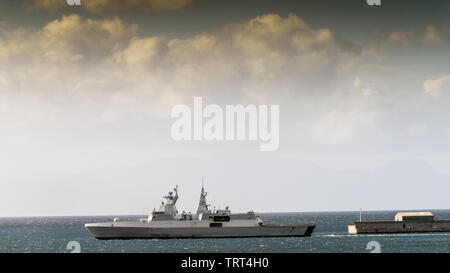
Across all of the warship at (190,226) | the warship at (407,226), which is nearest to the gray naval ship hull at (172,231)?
the warship at (190,226)

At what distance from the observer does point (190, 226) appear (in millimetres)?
70938

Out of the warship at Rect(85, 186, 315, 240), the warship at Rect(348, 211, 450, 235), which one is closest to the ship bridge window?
the warship at Rect(85, 186, 315, 240)

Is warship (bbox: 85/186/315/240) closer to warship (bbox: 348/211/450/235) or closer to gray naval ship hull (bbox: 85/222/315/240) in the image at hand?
gray naval ship hull (bbox: 85/222/315/240)

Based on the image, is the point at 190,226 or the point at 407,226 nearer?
the point at 190,226

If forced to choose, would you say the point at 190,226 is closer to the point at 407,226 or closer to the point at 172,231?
the point at 172,231

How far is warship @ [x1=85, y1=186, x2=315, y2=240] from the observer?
70.6 meters

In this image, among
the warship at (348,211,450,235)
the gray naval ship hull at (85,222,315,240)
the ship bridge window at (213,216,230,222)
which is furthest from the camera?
the warship at (348,211,450,235)

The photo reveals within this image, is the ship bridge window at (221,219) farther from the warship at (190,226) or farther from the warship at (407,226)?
the warship at (407,226)

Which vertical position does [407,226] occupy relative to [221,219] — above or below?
below

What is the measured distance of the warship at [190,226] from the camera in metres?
70.6

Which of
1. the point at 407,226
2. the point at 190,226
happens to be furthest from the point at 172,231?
the point at 407,226
